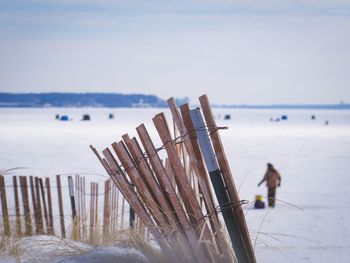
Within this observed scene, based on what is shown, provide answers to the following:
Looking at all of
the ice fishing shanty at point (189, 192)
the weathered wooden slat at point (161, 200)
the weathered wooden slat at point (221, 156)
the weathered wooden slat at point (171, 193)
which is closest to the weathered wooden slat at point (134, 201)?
the ice fishing shanty at point (189, 192)

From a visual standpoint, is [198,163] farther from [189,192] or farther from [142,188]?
[142,188]

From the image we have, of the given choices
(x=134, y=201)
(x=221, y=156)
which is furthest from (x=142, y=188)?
(x=221, y=156)

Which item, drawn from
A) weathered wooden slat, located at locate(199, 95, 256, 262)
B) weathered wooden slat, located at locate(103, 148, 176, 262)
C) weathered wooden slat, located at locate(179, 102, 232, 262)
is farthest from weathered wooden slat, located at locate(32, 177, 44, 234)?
weathered wooden slat, located at locate(199, 95, 256, 262)

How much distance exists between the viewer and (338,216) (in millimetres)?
9359

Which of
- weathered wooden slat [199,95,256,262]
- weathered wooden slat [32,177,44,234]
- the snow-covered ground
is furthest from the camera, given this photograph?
the snow-covered ground

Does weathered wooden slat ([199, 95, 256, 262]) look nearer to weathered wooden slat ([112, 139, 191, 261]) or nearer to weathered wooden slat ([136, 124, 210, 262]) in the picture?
weathered wooden slat ([136, 124, 210, 262])

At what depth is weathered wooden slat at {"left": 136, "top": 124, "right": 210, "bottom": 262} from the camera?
131 inches

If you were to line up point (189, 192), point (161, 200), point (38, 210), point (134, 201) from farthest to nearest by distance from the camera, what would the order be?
point (38, 210)
point (134, 201)
point (161, 200)
point (189, 192)

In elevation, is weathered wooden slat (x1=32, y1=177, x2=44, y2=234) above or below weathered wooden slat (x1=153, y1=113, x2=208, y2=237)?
below

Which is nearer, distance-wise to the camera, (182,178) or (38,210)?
(182,178)

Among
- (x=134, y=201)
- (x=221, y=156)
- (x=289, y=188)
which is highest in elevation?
(x=221, y=156)

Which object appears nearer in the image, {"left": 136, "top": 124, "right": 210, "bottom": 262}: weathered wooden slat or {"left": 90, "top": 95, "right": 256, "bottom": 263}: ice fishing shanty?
{"left": 90, "top": 95, "right": 256, "bottom": 263}: ice fishing shanty

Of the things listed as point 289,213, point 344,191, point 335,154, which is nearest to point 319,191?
point 344,191

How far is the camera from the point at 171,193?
3340mm
